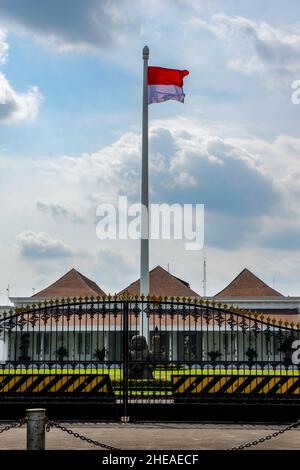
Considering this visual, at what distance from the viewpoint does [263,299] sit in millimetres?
46156

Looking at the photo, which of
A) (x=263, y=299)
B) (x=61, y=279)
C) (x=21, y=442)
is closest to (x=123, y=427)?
(x=21, y=442)

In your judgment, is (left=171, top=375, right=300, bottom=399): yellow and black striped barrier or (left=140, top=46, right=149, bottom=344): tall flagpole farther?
(left=140, top=46, right=149, bottom=344): tall flagpole

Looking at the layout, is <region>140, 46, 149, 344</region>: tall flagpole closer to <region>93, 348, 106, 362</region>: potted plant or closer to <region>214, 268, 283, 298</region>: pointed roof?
<region>93, 348, 106, 362</region>: potted plant

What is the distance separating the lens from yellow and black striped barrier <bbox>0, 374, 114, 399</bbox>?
1675cm

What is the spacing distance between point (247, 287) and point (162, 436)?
47450 millimetres

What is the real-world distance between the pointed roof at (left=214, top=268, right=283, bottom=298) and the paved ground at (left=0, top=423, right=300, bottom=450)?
44.4m

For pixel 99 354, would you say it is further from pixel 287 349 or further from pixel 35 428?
pixel 35 428

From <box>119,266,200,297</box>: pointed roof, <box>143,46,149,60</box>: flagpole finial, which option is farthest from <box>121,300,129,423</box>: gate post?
<box>119,266,200,297</box>: pointed roof

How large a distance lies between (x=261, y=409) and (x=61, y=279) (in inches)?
1831

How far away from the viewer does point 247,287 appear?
60969mm

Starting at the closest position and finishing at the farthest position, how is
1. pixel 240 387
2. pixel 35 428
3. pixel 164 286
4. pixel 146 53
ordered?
1. pixel 35 428
2. pixel 240 387
3. pixel 146 53
4. pixel 164 286

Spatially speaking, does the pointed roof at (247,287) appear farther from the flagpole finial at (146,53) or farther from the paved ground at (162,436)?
the paved ground at (162,436)

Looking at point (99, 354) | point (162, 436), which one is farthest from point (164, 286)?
point (162, 436)
